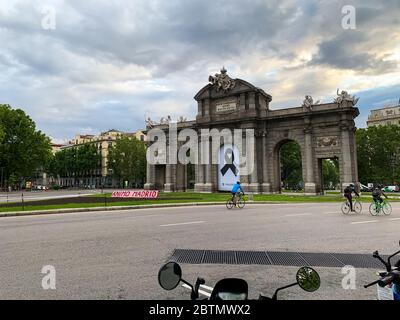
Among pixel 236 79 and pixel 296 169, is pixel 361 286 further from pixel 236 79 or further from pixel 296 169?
pixel 296 169

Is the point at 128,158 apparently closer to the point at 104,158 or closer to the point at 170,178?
the point at 104,158

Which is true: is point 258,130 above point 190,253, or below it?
above

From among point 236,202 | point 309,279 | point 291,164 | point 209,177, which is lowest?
point 236,202

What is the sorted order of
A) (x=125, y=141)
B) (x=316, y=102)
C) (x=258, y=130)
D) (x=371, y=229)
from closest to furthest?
(x=371, y=229) < (x=316, y=102) < (x=258, y=130) < (x=125, y=141)

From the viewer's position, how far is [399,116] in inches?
4333

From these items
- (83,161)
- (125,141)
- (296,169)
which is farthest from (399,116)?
(83,161)

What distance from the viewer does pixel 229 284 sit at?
2873 millimetres

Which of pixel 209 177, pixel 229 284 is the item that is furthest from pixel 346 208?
pixel 209 177

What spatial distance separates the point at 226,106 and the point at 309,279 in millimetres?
51164

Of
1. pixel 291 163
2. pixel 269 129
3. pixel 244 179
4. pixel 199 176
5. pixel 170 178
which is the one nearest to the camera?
pixel 244 179

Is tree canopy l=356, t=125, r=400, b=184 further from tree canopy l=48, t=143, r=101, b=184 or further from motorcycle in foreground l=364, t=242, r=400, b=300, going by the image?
tree canopy l=48, t=143, r=101, b=184

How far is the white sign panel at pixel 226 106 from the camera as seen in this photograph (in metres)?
52.5

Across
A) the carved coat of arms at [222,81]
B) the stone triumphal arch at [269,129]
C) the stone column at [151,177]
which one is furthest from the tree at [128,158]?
the carved coat of arms at [222,81]
